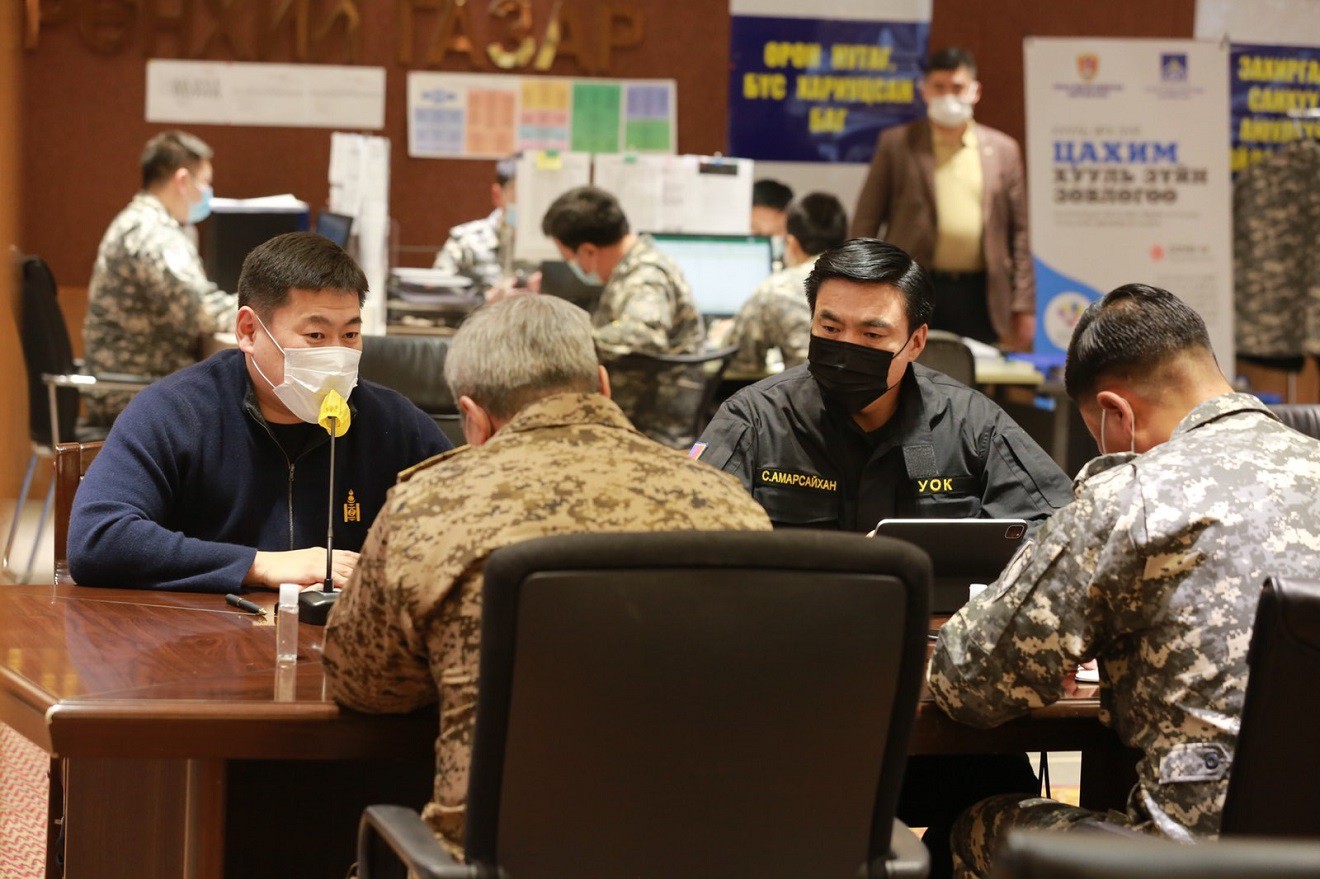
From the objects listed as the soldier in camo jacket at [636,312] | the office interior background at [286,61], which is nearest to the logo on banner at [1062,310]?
Result: the office interior background at [286,61]

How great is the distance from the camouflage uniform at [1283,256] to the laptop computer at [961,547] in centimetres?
557

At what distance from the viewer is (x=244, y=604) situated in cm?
219

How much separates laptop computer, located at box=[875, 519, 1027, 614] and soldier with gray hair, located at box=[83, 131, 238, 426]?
3.76 meters

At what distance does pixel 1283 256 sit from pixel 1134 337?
5778 millimetres

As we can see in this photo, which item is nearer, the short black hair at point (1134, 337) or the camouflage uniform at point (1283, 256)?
the short black hair at point (1134, 337)

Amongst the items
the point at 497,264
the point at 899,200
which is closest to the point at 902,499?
the point at 899,200

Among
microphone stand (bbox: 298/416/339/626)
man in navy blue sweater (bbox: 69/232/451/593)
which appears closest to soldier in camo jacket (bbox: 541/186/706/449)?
man in navy blue sweater (bbox: 69/232/451/593)

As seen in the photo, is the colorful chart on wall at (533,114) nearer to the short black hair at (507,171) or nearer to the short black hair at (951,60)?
the short black hair at (507,171)

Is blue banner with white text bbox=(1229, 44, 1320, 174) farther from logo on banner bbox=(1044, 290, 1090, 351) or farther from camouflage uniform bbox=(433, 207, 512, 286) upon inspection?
camouflage uniform bbox=(433, 207, 512, 286)

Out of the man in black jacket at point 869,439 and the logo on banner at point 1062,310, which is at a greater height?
the logo on banner at point 1062,310

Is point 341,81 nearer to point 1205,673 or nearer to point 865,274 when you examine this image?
point 865,274

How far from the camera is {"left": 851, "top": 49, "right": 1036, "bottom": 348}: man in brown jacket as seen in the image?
6.56 m

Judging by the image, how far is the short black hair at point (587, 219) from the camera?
5375mm

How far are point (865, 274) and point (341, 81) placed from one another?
18.3 feet
